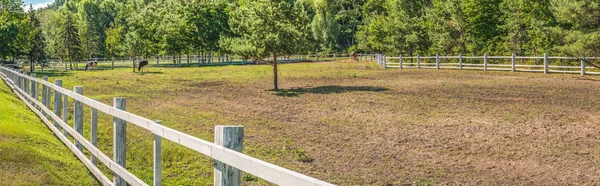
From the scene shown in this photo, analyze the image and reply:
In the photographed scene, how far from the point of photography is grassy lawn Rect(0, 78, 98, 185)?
269 inches

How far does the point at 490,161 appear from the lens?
9875 millimetres

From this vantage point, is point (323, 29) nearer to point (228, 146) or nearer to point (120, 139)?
point (120, 139)

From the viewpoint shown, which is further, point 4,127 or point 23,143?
point 4,127

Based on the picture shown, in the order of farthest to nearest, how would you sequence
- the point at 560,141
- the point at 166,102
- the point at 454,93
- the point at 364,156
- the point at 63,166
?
the point at 454,93 < the point at 166,102 < the point at 560,141 < the point at 364,156 < the point at 63,166

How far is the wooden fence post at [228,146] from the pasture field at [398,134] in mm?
4879

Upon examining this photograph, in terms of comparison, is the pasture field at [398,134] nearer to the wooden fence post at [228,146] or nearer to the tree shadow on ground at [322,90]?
the tree shadow on ground at [322,90]

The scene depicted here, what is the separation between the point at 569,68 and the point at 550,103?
60.5ft

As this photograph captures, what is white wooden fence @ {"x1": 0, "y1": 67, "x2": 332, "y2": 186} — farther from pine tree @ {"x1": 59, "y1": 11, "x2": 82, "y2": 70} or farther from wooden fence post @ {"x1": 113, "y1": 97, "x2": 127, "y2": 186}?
pine tree @ {"x1": 59, "y1": 11, "x2": 82, "y2": 70}

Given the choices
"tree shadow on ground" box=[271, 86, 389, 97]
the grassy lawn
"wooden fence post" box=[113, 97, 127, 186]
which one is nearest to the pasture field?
the grassy lawn

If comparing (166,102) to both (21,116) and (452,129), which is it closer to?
(21,116)

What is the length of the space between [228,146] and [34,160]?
5.21 m

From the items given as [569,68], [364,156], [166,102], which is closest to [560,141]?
[364,156]

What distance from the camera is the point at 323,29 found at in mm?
100938

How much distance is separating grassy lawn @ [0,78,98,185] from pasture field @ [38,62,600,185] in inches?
43.7
